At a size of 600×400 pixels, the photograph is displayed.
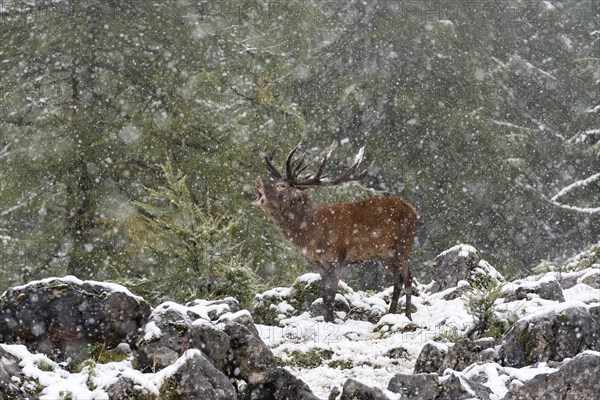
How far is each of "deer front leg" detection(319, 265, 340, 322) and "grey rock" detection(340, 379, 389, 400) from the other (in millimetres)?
4199

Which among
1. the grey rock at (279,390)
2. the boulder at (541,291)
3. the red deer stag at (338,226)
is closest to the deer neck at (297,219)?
the red deer stag at (338,226)

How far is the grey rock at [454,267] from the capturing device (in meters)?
12.6

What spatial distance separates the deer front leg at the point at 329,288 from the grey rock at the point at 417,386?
3.96 meters

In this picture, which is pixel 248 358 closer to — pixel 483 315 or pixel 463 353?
pixel 463 353

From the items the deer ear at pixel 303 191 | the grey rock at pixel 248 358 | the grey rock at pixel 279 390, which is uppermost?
the grey rock at pixel 248 358

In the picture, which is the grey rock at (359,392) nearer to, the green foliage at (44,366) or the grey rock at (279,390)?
the grey rock at (279,390)

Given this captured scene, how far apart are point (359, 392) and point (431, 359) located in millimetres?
1646

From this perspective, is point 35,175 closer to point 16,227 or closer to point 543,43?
point 16,227

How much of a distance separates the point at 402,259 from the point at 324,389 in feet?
12.5

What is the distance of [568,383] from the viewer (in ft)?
21.3

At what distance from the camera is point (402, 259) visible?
11.3 metres

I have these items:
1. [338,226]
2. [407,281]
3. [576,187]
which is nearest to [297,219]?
[338,226]

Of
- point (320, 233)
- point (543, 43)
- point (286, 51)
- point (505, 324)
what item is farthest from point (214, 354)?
point (543, 43)

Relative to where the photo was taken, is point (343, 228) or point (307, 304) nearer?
point (343, 228)
